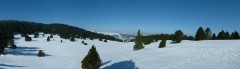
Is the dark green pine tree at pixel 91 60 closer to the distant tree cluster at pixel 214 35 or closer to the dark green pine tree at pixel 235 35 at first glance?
the distant tree cluster at pixel 214 35

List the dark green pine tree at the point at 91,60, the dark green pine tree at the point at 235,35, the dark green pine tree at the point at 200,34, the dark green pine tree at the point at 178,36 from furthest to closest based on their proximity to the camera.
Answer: the dark green pine tree at the point at 235,35, the dark green pine tree at the point at 200,34, the dark green pine tree at the point at 178,36, the dark green pine tree at the point at 91,60

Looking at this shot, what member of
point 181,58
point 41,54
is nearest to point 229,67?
point 181,58

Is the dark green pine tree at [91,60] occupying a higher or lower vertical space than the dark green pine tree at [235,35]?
lower

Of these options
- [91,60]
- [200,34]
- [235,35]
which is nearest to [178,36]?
[200,34]

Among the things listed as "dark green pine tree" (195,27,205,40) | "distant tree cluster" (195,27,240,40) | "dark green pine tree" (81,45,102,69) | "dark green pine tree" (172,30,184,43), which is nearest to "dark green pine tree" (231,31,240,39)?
"distant tree cluster" (195,27,240,40)

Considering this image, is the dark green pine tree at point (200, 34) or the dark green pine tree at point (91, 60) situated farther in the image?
the dark green pine tree at point (200, 34)

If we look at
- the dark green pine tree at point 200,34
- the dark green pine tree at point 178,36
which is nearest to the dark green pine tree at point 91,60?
the dark green pine tree at point 178,36

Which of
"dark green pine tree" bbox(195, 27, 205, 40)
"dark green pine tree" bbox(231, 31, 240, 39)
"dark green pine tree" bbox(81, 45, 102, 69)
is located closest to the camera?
"dark green pine tree" bbox(81, 45, 102, 69)

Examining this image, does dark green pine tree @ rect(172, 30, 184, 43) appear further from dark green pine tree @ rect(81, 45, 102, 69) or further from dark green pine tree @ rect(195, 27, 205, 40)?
dark green pine tree @ rect(81, 45, 102, 69)

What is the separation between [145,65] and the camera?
185ft

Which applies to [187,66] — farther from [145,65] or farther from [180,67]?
[145,65]

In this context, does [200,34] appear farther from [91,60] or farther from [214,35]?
[91,60]

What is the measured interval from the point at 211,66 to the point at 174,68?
6.26m

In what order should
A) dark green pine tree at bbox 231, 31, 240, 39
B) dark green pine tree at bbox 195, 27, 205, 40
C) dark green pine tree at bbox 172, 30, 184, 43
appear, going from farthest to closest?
dark green pine tree at bbox 231, 31, 240, 39
dark green pine tree at bbox 195, 27, 205, 40
dark green pine tree at bbox 172, 30, 184, 43
